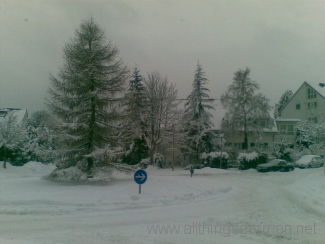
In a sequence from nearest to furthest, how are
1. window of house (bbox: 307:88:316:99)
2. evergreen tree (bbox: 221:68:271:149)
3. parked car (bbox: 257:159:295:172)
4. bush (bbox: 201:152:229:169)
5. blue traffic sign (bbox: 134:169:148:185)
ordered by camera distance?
blue traffic sign (bbox: 134:169:148:185) < parked car (bbox: 257:159:295:172) < bush (bbox: 201:152:229:169) < evergreen tree (bbox: 221:68:271:149) < window of house (bbox: 307:88:316:99)

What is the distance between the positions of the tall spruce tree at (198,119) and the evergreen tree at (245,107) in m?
3.97

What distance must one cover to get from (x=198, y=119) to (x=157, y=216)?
105ft

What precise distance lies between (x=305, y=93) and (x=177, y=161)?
25.8m

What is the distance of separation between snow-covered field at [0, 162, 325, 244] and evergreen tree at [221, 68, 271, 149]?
28518 mm

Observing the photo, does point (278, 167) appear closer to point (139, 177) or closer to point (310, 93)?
point (310, 93)

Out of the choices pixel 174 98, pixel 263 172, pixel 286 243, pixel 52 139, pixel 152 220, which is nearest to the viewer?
pixel 286 243

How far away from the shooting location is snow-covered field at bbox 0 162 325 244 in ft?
25.1

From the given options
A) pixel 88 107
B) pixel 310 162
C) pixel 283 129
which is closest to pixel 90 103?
pixel 88 107

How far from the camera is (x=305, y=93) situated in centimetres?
5047

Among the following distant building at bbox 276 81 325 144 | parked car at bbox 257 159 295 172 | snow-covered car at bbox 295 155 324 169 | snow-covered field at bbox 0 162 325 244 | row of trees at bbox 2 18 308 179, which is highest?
distant building at bbox 276 81 325 144

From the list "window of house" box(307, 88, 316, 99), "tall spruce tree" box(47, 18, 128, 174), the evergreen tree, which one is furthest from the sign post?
"window of house" box(307, 88, 316, 99)

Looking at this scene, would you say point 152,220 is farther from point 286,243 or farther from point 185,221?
point 286,243

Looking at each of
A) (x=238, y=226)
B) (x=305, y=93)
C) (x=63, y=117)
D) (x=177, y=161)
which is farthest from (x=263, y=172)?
(x=238, y=226)

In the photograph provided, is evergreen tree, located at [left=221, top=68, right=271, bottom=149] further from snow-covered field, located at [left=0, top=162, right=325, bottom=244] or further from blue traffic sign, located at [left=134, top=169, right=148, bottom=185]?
blue traffic sign, located at [left=134, top=169, right=148, bottom=185]
